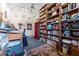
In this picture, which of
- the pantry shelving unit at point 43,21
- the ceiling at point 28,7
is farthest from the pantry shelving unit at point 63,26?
the ceiling at point 28,7

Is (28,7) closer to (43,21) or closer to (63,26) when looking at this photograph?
(43,21)

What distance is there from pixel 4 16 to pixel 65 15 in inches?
41.1

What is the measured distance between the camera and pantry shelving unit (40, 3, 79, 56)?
2693 millimetres

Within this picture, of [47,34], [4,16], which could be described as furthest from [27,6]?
[47,34]

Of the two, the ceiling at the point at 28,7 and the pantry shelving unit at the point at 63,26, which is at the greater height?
the ceiling at the point at 28,7

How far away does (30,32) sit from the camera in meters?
2.80

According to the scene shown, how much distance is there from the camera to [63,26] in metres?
2.75

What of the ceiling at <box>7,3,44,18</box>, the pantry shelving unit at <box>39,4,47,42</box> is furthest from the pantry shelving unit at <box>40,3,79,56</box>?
the ceiling at <box>7,3,44,18</box>

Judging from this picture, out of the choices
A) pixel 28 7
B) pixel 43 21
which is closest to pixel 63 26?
pixel 43 21

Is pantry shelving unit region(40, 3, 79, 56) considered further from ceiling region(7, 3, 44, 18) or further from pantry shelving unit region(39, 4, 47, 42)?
ceiling region(7, 3, 44, 18)

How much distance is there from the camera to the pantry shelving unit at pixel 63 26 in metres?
2.69

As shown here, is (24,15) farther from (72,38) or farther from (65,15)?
(72,38)

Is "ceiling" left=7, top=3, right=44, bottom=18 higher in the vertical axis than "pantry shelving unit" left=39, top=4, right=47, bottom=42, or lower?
higher

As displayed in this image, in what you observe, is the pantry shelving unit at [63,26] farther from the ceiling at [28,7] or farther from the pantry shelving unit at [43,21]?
the ceiling at [28,7]
